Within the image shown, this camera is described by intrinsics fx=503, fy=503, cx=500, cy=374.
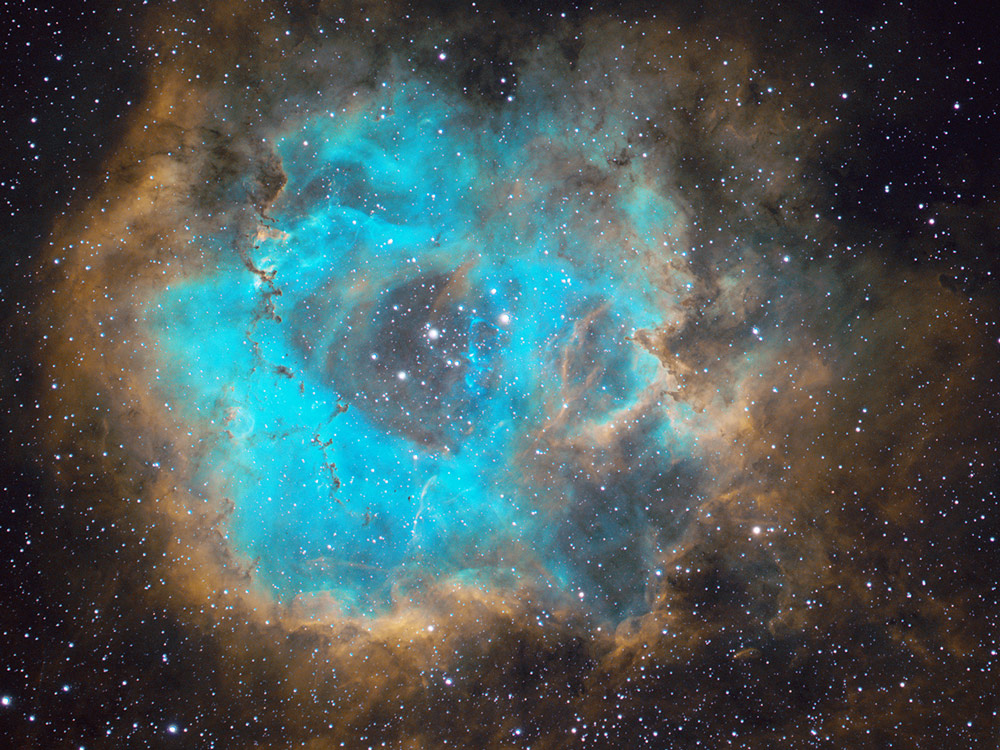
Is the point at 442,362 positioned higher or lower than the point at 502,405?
higher

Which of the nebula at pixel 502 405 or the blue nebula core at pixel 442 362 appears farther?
the blue nebula core at pixel 442 362

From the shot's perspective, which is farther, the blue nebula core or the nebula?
the blue nebula core

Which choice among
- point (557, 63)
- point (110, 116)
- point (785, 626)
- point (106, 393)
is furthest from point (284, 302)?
point (785, 626)

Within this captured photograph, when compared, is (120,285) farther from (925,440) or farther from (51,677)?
(925,440)
